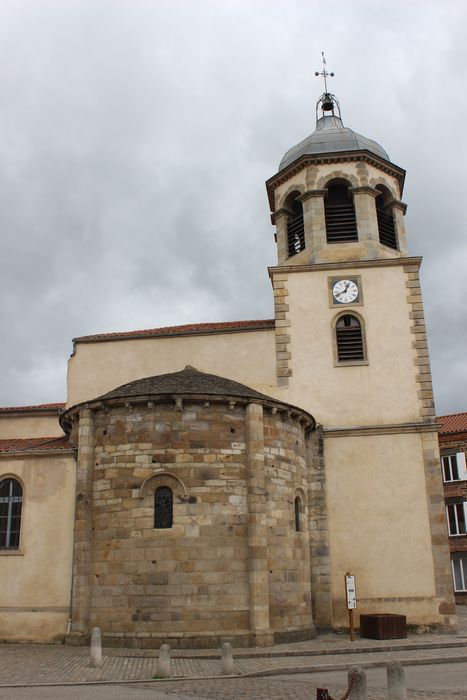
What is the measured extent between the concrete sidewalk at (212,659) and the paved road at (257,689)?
1.60ft

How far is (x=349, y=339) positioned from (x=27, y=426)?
447 inches

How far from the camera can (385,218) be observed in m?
23.1

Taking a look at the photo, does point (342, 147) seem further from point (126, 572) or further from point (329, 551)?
point (126, 572)

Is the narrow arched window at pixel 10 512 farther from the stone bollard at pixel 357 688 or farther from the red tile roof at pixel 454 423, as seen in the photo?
the red tile roof at pixel 454 423

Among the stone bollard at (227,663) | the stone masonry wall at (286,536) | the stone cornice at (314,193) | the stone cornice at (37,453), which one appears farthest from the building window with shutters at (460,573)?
the stone bollard at (227,663)

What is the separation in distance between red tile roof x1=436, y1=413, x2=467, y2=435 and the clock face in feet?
53.0

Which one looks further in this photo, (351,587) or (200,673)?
(351,587)

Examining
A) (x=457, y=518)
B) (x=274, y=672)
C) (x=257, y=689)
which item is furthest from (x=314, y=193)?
(x=457, y=518)

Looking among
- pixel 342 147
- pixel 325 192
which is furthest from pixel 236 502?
pixel 342 147

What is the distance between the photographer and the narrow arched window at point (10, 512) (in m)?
17.4

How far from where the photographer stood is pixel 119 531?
15758mm

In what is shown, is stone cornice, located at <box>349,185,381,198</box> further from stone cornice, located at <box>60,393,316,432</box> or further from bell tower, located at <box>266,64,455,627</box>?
stone cornice, located at <box>60,393,316,432</box>

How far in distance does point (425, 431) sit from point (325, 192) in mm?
8548

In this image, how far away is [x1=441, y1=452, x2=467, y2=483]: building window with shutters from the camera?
3397 centimetres
